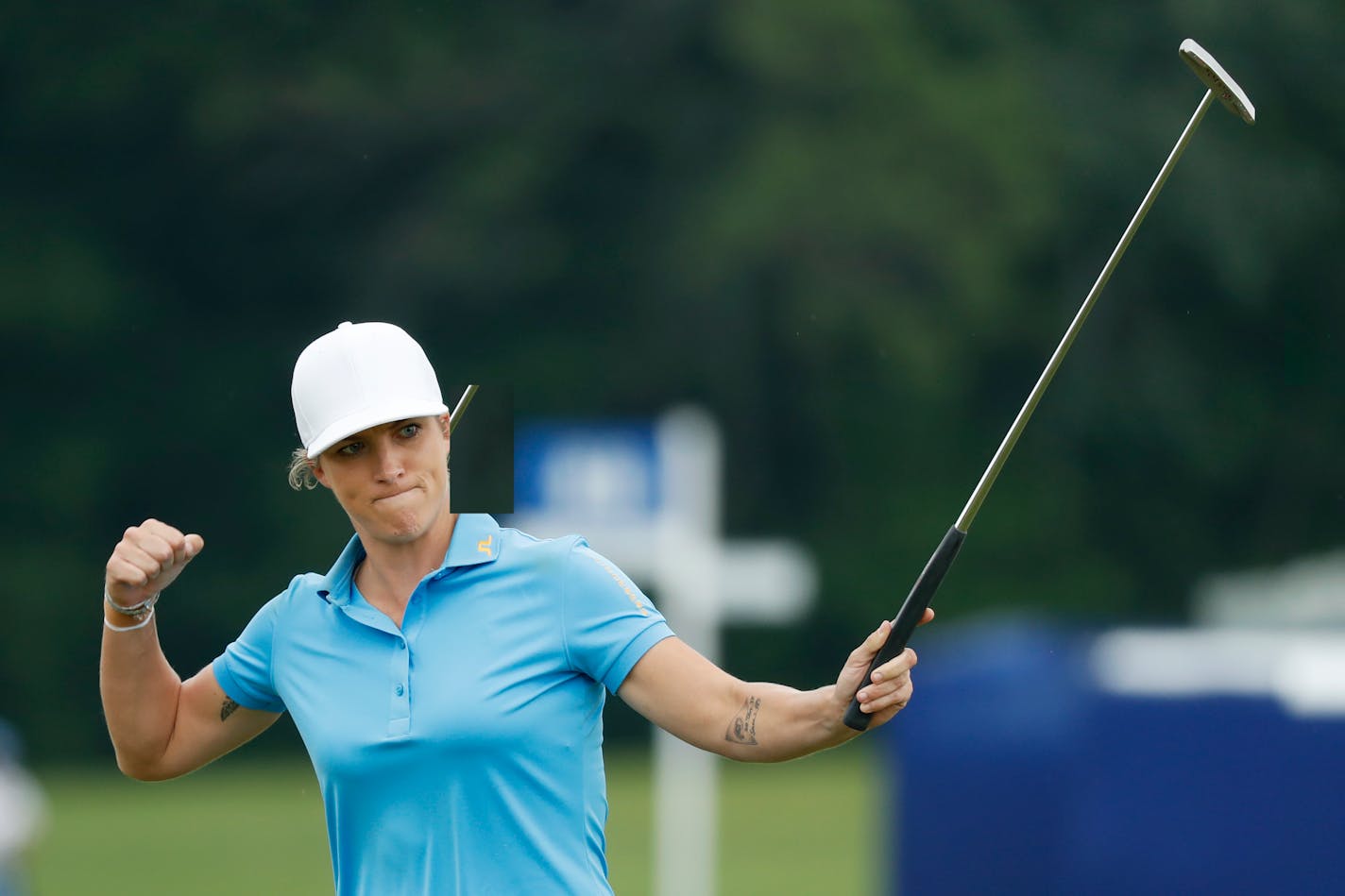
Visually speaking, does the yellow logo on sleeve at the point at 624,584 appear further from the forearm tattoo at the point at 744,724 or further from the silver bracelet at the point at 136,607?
the silver bracelet at the point at 136,607

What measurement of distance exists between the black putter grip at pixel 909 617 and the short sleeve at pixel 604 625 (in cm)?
34

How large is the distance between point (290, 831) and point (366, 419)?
18.1m

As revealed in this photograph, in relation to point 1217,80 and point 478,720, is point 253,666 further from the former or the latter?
point 1217,80

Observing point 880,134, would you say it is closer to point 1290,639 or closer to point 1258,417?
point 1258,417

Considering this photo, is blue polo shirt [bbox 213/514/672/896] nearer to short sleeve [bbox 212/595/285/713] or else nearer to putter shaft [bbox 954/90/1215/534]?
short sleeve [bbox 212/595/285/713]

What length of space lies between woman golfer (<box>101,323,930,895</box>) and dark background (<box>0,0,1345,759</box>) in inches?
969

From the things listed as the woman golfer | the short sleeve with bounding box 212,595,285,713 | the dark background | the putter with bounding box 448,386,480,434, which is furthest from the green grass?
the woman golfer

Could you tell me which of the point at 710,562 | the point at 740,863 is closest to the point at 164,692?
the point at 710,562

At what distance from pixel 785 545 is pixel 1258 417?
624 centimetres

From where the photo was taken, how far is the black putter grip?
11.3 feet

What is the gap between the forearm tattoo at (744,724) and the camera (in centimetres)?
357

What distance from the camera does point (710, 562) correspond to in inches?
539

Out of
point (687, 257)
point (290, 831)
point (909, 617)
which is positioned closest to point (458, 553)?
point (909, 617)

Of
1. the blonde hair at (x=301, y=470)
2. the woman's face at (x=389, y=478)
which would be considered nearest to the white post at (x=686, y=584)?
the blonde hair at (x=301, y=470)
